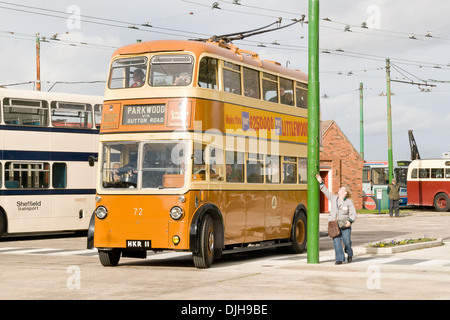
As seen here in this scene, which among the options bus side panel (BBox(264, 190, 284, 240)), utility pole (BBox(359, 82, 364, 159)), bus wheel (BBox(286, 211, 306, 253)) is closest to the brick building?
utility pole (BBox(359, 82, 364, 159))

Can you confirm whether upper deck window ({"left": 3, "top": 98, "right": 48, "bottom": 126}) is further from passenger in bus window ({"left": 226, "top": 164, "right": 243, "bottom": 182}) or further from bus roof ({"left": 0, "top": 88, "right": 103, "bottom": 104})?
passenger in bus window ({"left": 226, "top": 164, "right": 243, "bottom": 182})

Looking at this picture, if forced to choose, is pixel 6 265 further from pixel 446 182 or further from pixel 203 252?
pixel 446 182

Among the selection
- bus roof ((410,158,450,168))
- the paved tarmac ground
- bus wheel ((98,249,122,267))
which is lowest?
the paved tarmac ground

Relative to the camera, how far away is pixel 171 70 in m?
16.4

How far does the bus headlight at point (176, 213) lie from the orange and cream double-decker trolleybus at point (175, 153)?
0.06ft

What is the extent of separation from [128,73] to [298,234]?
683 cm

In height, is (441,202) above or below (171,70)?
below

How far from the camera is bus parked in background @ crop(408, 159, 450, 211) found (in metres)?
51.5

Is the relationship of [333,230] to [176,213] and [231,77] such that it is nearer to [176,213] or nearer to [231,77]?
[176,213]

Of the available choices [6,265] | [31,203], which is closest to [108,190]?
[6,265]

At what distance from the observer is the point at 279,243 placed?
20016 millimetres

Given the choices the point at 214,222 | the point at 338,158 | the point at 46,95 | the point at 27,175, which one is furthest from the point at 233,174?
the point at 338,158

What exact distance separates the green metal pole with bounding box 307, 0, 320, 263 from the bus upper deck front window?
8.15ft

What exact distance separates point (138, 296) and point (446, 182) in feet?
138
